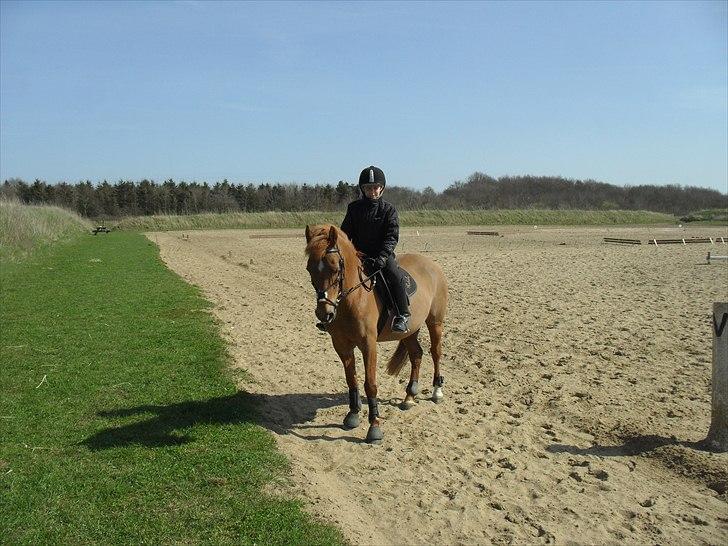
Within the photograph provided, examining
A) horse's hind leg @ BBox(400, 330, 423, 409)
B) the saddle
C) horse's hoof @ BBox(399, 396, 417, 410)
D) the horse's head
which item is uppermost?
the horse's head

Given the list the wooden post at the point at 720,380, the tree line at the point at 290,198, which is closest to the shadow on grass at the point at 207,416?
the wooden post at the point at 720,380

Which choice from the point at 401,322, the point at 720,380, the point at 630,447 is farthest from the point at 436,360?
the point at 720,380

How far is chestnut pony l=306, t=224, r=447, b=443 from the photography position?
5922 mm

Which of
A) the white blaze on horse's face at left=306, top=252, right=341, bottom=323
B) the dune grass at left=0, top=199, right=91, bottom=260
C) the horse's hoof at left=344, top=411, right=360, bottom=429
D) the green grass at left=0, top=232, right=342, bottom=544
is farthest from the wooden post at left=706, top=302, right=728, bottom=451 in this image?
the dune grass at left=0, top=199, right=91, bottom=260

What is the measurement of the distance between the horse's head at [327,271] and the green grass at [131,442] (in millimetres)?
1548

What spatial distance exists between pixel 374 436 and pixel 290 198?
98276mm

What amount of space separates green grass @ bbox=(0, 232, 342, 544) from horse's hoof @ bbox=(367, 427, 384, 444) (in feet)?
3.43

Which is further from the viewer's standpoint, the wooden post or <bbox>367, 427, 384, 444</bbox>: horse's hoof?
<bbox>367, 427, 384, 444</bbox>: horse's hoof

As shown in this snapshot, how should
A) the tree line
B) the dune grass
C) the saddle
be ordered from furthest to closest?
the tree line
the dune grass
the saddle

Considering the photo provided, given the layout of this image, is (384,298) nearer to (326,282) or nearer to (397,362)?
(326,282)

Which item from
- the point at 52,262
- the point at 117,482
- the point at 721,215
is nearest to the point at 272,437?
the point at 117,482

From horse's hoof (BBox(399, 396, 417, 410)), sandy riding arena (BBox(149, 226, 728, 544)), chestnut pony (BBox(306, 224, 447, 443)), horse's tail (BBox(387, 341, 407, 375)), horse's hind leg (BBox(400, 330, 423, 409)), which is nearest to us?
sandy riding arena (BBox(149, 226, 728, 544))

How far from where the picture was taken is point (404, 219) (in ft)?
245

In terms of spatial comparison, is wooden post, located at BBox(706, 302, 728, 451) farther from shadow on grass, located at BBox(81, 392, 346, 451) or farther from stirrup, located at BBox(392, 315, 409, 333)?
shadow on grass, located at BBox(81, 392, 346, 451)
